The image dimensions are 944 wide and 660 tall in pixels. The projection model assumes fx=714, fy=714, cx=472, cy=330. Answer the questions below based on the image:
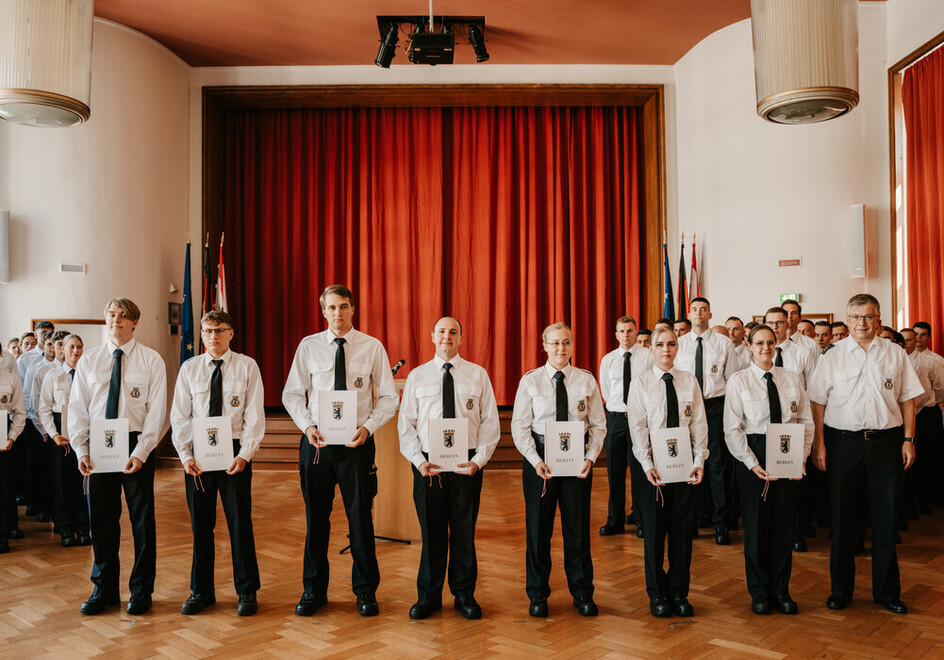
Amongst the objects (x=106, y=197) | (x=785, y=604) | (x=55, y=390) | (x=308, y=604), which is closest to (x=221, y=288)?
(x=106, y=197)

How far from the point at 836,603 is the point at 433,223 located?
285 inches

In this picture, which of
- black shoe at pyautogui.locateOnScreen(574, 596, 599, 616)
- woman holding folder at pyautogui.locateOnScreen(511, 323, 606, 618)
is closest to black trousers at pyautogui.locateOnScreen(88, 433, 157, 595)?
woman holding folder at pyautogui.locateOnScreen(511, 323, 606, 618)

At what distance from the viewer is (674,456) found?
3582 millimetres

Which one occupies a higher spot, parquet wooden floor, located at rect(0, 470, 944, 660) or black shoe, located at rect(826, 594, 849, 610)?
black shoe, located at rect(826, 594, 849, 610)

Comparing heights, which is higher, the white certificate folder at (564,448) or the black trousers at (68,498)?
the white certificate folder at (564,448)

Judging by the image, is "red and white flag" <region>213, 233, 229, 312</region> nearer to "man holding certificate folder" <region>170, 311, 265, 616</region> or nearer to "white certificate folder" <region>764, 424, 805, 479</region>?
"man holding certificate folder" <region>170, 311, 265, 616</region>

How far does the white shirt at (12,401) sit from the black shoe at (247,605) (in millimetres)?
2494

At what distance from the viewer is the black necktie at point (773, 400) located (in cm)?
376

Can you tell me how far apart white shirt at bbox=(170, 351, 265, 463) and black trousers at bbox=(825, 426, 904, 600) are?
306 cm

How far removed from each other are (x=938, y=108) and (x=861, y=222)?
1220mm

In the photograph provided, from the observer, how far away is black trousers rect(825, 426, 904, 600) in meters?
3.70

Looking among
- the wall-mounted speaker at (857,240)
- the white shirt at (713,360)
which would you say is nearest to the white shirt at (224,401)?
the white shirt at (713,360)

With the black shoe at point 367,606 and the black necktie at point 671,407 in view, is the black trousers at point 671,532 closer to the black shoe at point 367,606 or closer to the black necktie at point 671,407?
the black necktie at point 671,407

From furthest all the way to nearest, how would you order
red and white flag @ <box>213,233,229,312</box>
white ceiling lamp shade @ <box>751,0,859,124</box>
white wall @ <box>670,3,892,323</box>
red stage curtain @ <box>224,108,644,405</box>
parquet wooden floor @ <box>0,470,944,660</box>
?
1. red stage curtain @ <box>224,108,644,405</box>
2. red and white flag @ <box>213,233,229,312</box>
3. white wall @ <box>670,3,892,323</box>
4. white ceiling lamp shade @ <box>751,0,859,124</box>
5. parquet wooden floor @ <box>0,470,944,660</box>
